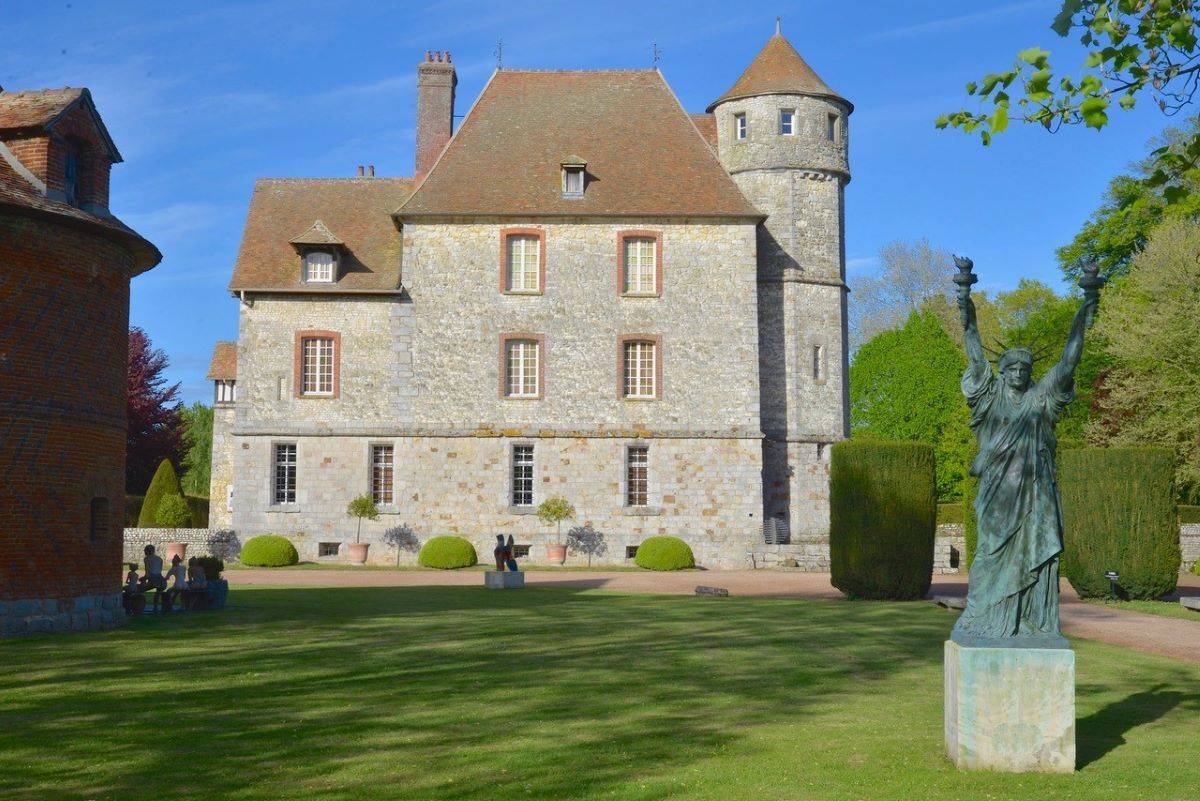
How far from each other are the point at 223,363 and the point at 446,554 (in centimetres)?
2713

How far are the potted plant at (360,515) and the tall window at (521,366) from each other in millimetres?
4663

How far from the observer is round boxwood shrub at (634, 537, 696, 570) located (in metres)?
30.0

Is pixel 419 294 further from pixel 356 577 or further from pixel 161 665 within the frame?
pixel 161 665

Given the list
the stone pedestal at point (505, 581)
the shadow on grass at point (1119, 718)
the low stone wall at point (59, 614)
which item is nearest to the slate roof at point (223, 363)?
the stone pedestal at point (505, 581)

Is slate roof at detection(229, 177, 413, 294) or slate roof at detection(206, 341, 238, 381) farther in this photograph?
slate roof at detection(206, 341, 238, 381)

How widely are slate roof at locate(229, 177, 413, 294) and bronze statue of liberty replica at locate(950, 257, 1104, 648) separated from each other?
2470cm

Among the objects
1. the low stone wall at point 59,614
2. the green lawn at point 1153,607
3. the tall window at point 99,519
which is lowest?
the green lawn at point 1153,607

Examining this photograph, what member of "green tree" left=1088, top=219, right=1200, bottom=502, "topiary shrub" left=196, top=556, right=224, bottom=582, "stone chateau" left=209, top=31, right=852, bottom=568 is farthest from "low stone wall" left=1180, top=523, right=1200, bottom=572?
"topiary shrub" left=196, top=556, right=224, bottom=582

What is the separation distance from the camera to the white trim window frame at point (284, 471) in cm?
3164

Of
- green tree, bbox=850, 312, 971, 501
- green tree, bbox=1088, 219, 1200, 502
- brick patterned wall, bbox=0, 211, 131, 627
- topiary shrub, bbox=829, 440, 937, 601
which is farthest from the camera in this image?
green tree, bbox=850, 312, 971, 501

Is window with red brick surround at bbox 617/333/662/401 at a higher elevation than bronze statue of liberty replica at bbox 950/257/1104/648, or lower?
higher

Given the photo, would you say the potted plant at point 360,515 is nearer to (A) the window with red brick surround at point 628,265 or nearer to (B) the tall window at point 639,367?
(B) the tall window at point 639,367

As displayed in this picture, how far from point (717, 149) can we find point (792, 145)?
2.27 m

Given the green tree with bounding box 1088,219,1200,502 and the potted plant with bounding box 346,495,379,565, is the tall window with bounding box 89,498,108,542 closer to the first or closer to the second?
the potted plant with bounding box 346,495,379,565
